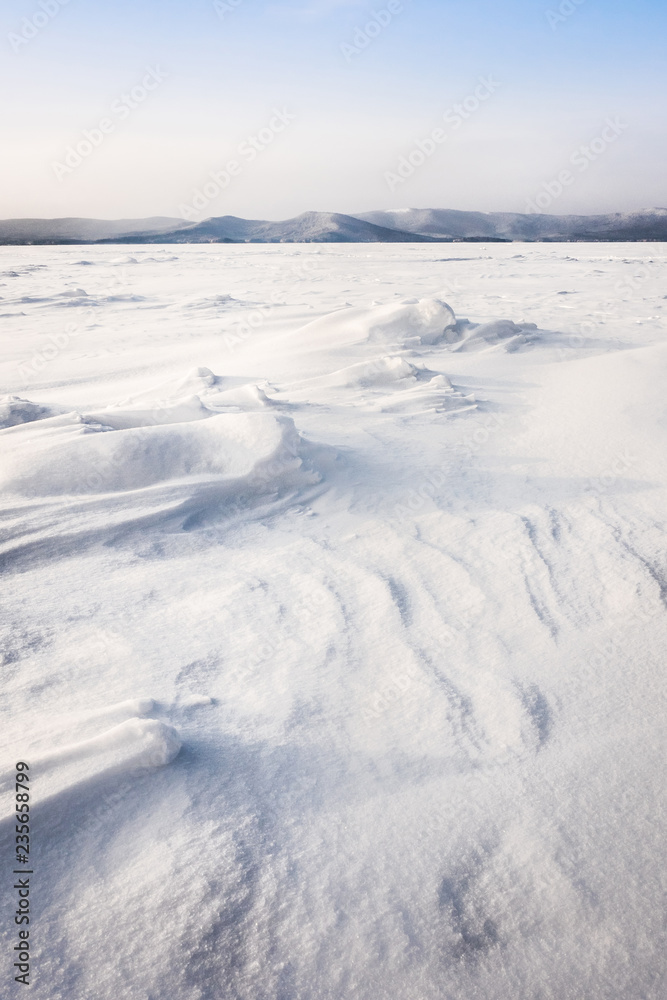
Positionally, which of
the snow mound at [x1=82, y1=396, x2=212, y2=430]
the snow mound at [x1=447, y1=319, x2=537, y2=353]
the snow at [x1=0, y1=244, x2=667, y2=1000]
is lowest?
the snow at [x1=0, y1=244, x2=667, y2=1000]

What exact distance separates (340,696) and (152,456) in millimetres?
1323

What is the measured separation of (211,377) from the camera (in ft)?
12.7

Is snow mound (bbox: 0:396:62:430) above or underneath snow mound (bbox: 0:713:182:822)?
above

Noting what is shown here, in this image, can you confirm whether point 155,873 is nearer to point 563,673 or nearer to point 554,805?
→ point 554,805

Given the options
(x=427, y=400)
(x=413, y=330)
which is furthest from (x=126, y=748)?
(x=413, y=330)

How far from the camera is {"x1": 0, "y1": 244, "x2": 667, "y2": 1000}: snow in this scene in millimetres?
944

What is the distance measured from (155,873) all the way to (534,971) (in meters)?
0.62

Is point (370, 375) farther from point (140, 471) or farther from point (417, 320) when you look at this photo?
point (140, 471)

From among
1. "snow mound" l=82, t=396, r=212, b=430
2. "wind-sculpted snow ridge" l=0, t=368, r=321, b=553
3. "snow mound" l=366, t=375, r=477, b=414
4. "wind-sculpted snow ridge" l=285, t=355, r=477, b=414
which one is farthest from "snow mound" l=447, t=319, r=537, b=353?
"wind-sculpted snow ridge" l=0, t=368, r=321, b=553

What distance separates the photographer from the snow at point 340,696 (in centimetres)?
94

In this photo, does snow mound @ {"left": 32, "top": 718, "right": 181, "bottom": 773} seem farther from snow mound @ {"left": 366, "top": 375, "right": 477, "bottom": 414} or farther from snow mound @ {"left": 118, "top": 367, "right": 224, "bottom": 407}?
snow mound @ {"left": 118, "top": 367, "right": 224, "bottom": 407}

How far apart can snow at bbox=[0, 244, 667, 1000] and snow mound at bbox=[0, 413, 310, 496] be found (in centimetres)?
1

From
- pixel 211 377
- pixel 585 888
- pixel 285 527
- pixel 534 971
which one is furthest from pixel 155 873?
pixel 211 377

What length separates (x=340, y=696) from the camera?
1424 millimetres
